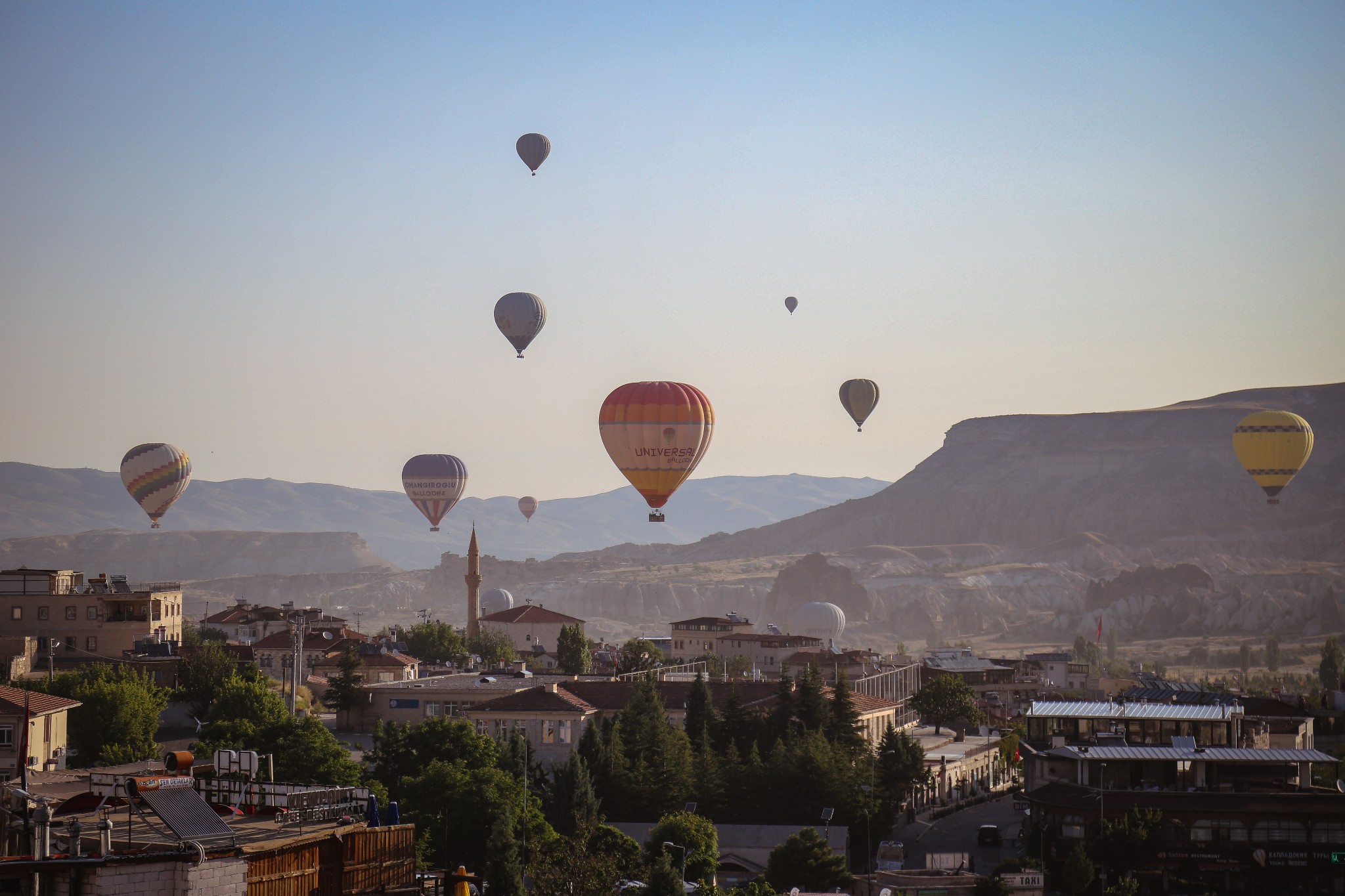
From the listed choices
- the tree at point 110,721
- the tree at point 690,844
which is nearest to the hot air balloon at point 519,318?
the tree at point 110,721

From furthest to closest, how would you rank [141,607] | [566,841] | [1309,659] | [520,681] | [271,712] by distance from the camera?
[1309,659], [141,607], [520,681], [271,712], [566,841]

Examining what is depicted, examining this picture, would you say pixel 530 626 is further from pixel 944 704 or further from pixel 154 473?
pixel 944 704

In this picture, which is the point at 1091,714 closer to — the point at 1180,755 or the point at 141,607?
the point at 1180,755

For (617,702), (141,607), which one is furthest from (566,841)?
(141,607)

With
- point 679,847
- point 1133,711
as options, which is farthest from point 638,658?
point 679,847

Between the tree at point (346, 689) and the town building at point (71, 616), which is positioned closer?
the tree at point (346, 689)

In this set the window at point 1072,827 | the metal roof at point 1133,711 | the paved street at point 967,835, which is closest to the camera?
the window at point 1072,827

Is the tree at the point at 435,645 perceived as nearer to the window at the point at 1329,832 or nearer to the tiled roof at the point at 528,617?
the tiled roof at the point at 528,617

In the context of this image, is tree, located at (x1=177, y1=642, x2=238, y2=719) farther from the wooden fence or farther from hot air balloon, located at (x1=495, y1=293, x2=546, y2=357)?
the wooden fence
